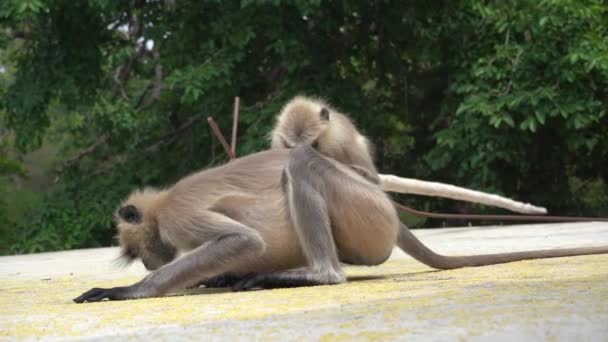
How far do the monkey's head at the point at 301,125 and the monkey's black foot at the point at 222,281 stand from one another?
5.44 ft

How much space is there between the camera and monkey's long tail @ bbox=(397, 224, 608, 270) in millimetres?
3818

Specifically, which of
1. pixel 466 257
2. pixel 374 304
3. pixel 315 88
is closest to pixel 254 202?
pixel 466 257

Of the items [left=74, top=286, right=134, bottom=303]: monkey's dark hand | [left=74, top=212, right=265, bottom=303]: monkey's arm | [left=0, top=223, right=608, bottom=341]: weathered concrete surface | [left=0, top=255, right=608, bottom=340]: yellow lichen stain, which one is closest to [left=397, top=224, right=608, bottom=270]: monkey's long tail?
[left=0, top=223, right=608, bottom=341]: weathered concrete surface

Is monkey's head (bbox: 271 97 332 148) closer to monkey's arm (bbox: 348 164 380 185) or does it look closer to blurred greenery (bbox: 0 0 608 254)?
monkey's arm (bbox: 348 164 380 185)

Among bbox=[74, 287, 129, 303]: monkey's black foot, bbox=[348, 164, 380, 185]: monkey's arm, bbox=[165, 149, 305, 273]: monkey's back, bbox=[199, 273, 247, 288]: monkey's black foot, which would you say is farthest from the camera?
bbox=[348, 164, 380, 185]: monkey's arm

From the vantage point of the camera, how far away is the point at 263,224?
3.36 metres

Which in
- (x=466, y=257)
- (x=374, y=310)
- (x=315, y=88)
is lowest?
(x=466, y=257)

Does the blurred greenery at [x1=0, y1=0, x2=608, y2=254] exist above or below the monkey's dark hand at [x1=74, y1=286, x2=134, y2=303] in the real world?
above

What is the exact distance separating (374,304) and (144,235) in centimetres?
131

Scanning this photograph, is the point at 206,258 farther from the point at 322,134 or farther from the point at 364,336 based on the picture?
the point at 322,134

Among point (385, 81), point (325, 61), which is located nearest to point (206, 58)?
point (325, 61)

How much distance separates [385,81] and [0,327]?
9.36 m

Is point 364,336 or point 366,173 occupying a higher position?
point 366,173

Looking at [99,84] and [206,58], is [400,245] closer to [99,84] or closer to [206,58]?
[206,58]
